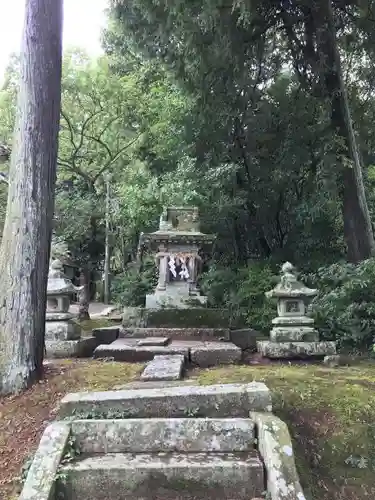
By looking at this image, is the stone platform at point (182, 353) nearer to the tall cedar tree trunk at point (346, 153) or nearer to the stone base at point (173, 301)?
the stone base at point (173, 301)

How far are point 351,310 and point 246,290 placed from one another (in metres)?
3.40

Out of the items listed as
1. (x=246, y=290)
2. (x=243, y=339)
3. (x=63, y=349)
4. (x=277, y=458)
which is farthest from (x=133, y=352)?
(x=246, y=290)

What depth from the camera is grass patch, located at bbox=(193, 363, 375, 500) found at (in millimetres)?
2898

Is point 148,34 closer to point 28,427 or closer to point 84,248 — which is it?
point 28,427

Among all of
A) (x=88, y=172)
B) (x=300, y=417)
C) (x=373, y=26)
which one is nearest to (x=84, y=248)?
(x=88, y=172)

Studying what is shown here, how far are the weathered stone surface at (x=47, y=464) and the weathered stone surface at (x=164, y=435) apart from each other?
127 mm

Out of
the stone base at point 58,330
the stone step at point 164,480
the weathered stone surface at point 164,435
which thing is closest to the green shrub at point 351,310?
the stone base at point 58,330

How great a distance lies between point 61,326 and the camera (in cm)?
600

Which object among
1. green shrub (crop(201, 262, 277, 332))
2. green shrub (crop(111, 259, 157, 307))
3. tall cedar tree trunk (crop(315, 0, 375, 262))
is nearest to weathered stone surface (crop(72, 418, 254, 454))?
green shrub (crop(201, 262, 277, 332))

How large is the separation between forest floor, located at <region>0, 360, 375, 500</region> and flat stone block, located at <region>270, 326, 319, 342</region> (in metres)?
1.35

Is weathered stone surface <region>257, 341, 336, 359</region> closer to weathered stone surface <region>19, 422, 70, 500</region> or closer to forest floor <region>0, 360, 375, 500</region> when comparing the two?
forest floor <region>0, 360, 375, 500</region>

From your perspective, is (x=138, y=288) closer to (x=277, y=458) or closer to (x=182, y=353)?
(x=182, y=353)

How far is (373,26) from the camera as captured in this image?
32.6 ft

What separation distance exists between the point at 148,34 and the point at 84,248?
13129mm
